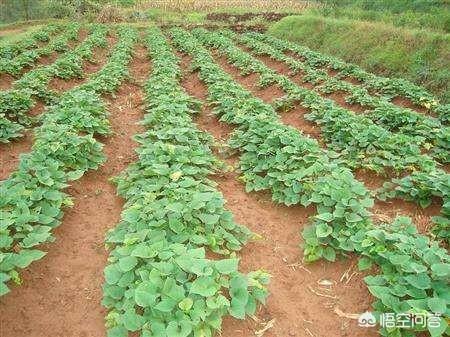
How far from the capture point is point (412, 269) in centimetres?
431

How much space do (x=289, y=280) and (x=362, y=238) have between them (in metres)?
0.98

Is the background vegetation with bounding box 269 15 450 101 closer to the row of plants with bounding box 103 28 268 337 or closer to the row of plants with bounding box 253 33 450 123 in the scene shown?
the row of plants with bounding box 253 33 450 123

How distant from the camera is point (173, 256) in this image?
446cm

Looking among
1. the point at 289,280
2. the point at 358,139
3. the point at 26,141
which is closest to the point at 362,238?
the point at 289,280

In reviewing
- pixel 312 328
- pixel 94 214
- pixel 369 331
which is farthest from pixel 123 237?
pixel 369 331

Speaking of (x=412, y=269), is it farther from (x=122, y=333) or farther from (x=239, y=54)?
(x=239, y=54)

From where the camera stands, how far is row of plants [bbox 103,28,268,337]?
12.9 feet

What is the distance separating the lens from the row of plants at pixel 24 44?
1741 cm

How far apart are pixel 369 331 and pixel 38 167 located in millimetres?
4703

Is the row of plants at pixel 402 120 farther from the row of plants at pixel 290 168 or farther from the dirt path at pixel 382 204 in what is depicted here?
the row of plants at pixel 290 168

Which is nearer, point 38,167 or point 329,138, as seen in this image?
point 38,167

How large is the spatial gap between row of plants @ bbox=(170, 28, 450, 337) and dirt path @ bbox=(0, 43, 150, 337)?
7.97 feet

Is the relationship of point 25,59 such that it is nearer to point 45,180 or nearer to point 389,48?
point 45,180

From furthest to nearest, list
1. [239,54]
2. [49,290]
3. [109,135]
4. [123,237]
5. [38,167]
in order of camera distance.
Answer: [239,54], [109,135], [38,167], [123,237], [49,290]
